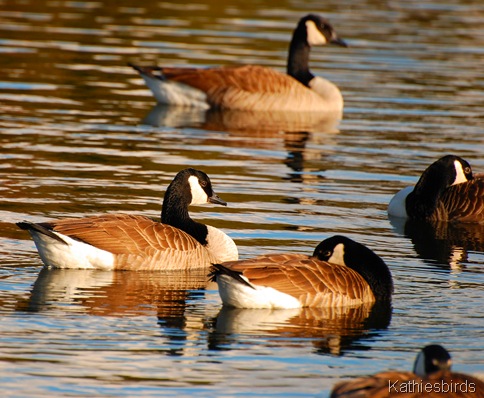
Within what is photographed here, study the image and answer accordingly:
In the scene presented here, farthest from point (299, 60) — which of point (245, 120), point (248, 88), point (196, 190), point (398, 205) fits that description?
point (196, 190)

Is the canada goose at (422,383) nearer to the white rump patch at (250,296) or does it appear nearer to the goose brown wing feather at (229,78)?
the white rump patch at (250,296)

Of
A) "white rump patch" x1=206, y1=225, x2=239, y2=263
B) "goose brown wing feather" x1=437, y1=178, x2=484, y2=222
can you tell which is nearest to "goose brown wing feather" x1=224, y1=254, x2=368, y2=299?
"white rump patch" x1=206, y1=225, x2=239, y2=263

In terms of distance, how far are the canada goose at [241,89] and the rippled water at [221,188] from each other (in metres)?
0.39

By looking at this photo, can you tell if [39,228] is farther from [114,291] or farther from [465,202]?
[465,202]

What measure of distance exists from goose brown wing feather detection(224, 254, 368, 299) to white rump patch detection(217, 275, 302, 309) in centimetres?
6

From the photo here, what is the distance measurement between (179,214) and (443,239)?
11.7 feet

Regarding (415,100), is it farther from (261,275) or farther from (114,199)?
(261,275)

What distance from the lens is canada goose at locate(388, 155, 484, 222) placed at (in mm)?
15047

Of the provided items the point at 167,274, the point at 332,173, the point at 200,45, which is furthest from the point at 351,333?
the point at 200,45

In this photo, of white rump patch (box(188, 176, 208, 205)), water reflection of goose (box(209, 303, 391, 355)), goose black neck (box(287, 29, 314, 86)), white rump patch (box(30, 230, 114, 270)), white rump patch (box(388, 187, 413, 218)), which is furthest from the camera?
goose black neck (box(287, 29, 314, 86))

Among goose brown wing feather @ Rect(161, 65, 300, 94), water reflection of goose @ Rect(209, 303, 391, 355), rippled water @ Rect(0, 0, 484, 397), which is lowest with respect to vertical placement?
water reflection of goose @ Rect(209, 303, 391, 355)

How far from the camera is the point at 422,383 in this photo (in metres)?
6.88

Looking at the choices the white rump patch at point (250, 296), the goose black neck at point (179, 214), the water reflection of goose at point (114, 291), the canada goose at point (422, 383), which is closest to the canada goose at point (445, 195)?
the goose black neck at point (179, 214)

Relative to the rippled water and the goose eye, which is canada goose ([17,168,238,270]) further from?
the goose eye
